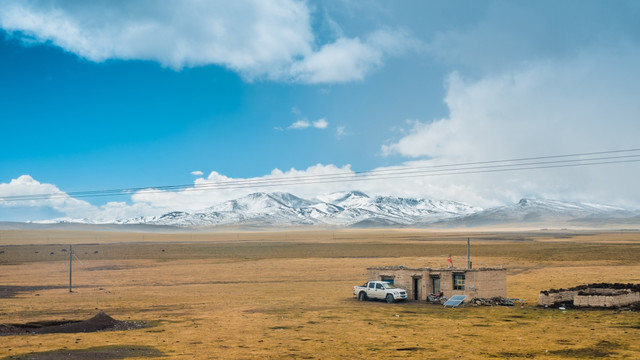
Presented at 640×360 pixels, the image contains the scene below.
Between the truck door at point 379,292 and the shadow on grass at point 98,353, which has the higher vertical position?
the shadow on grass at point 98,353

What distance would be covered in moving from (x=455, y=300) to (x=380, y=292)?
6679 mm

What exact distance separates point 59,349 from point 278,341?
445 inches

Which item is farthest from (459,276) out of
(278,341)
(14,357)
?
(14,357)

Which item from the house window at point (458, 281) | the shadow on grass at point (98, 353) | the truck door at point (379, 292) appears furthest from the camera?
the truck door at point (379, 292)

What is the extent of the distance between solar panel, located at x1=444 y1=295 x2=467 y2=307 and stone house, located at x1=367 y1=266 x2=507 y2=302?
50 centimetres

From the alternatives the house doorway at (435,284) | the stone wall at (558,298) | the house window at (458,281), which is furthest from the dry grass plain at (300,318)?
the house window at (458,281)

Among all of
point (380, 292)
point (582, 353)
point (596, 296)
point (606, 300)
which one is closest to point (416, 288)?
point (380, 292)

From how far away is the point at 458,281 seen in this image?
46.1 metres

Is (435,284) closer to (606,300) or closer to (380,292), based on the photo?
(380,292)

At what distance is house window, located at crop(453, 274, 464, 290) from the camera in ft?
151

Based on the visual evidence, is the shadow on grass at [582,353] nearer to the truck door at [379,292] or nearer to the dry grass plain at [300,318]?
the dry grass plain at [300,318]

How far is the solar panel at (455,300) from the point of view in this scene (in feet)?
143

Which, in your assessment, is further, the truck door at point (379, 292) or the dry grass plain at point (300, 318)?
the truck door at point (379, 292)

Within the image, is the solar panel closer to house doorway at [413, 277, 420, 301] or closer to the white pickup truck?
house doorway at [413, 277, 420, 301]
